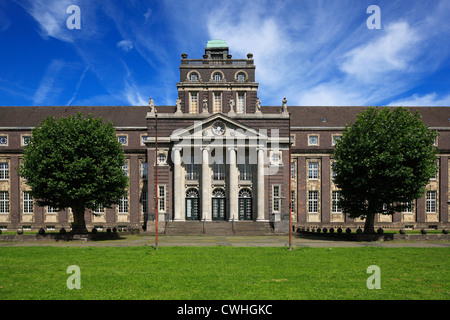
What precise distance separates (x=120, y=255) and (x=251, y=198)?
26.2 metres

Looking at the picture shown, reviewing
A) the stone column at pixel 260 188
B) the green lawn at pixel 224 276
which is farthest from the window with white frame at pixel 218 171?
the green lawn at pixel 224 276

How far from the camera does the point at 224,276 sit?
13.8 m

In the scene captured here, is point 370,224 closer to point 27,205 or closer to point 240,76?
point 240,76

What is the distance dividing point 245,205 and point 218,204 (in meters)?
3.58

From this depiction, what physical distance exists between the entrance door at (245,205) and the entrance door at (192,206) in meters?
5.68

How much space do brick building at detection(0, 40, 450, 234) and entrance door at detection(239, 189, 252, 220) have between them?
0.43 ft

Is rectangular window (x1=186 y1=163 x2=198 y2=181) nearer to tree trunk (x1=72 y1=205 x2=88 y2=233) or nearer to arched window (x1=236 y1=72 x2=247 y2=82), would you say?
arched window (x1=236 y1=72 x2=247 y2=82)

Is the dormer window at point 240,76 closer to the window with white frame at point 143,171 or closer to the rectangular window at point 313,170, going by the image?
the rectangular window at point 313,170

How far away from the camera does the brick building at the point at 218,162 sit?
142 ft

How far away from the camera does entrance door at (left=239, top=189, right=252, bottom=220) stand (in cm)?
4494

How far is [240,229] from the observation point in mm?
39250
